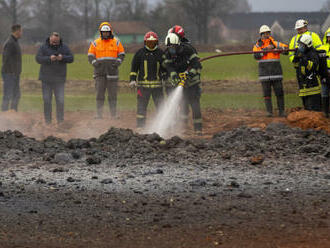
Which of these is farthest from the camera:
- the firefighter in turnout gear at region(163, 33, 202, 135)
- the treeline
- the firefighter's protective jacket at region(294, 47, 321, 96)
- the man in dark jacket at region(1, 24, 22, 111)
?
the treeline

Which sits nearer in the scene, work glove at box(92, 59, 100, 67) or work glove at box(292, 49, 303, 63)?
work glove at box(292, 49, 303, 63)

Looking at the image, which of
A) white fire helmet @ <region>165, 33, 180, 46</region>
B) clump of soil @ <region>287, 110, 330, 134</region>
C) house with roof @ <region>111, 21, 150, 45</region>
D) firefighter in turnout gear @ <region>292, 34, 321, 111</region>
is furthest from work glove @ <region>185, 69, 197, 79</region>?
house with roof @ <region>111, 21, 150, 45</region>

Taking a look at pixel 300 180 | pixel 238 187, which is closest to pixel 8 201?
pixel 238 187

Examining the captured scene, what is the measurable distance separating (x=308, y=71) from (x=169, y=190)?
677 cm

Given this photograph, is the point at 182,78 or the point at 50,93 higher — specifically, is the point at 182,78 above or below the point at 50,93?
above

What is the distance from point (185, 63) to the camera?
1310cm

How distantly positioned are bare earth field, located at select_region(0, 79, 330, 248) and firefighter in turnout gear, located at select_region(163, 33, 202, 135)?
73 centimetres

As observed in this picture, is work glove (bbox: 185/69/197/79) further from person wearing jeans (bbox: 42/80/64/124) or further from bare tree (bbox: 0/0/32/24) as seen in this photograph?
bare tree (bbox: 0/0/32/24)

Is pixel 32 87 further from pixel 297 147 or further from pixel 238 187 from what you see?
pixel 238 187

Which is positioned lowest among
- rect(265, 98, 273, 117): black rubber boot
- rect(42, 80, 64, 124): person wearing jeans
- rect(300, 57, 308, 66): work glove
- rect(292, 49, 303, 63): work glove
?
rect(265, 98, 273, 117): black rubber boot

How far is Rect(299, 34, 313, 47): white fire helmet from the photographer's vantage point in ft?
44.3

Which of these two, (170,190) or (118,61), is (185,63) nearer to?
(118,61)

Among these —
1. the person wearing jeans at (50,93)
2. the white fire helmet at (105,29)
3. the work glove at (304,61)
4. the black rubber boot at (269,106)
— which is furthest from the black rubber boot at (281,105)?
the person wearing jeans at (50,93)

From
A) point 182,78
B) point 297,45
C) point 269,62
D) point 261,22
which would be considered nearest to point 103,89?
point 182,78
